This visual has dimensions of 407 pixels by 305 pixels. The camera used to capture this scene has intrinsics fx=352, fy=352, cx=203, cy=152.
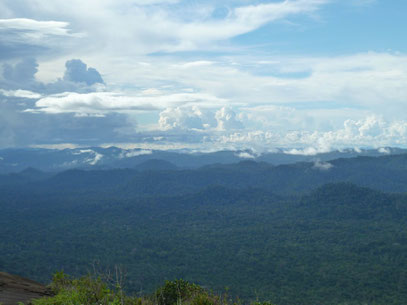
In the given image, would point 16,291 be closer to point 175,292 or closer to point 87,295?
point 87,295

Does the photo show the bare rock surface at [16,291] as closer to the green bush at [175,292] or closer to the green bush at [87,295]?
the green bush at [87,295]

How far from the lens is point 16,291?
16375 mm

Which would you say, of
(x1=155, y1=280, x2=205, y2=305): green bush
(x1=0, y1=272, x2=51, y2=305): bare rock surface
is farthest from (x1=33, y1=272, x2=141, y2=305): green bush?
(x1=155, y1=280, x2=205, y2=305): green bush

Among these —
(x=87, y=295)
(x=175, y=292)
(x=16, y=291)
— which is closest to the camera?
(x=87, y=295)

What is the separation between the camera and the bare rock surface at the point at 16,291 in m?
14.9

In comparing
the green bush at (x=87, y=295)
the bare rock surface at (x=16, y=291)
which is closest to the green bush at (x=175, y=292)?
the green bush at (x=87, y=295)

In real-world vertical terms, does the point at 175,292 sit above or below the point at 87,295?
below

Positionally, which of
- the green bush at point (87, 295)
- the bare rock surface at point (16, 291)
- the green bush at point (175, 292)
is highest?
the green bush at point (87, 295)

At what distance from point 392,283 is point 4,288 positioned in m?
155

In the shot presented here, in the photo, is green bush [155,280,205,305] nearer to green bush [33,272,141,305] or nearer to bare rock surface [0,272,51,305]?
green bush [33,272,141,305]

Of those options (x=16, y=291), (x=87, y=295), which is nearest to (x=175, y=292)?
(x=87, y=295)

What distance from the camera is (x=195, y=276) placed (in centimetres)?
15912

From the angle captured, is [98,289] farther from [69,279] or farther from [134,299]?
[69,279]

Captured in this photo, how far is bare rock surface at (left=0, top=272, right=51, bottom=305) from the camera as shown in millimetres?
14891
